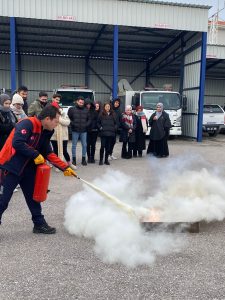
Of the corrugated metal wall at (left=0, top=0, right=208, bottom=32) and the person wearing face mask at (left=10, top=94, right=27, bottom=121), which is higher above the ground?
the corrugated metal wall at (left=0, top=0, right=208, bottom=32)

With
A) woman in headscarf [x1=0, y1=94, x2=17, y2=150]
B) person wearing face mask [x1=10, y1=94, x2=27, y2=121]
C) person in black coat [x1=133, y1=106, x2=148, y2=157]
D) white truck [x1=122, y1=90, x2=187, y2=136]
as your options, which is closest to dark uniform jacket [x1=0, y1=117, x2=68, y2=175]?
woman in headscarf [x1=0, y1=94, x2=17, y2=150]

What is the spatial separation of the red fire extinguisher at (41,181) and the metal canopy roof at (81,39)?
13.5 m

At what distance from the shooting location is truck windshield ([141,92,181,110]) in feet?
49.4

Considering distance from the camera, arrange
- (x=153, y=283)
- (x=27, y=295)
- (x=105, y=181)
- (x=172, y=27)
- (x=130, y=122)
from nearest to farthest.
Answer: (x=27, y=295) < (x=153, y=283) < (x=105, y=181) < (x=130, y=122) < (x=172, y=27)

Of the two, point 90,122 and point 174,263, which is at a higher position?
point 90,122

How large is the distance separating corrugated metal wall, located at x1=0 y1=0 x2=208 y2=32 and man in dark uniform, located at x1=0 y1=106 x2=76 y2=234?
1125 cm

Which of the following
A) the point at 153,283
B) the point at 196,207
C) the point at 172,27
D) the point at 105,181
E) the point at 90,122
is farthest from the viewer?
the point at 172,27

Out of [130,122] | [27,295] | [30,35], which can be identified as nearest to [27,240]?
[27,295]

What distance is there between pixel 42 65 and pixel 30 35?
12.3 ft

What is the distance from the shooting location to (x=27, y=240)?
162 inches

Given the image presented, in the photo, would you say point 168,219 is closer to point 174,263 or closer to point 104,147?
point 174,263

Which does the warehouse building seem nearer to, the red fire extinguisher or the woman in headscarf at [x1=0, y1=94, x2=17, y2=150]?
the woman in headscarf at [x1=0, y1=94, x2=17, y2=150]

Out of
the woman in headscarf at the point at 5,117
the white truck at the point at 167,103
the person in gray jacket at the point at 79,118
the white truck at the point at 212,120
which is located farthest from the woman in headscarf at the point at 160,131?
the white truck at the point at 212,120

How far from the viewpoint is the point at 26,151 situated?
378cm
